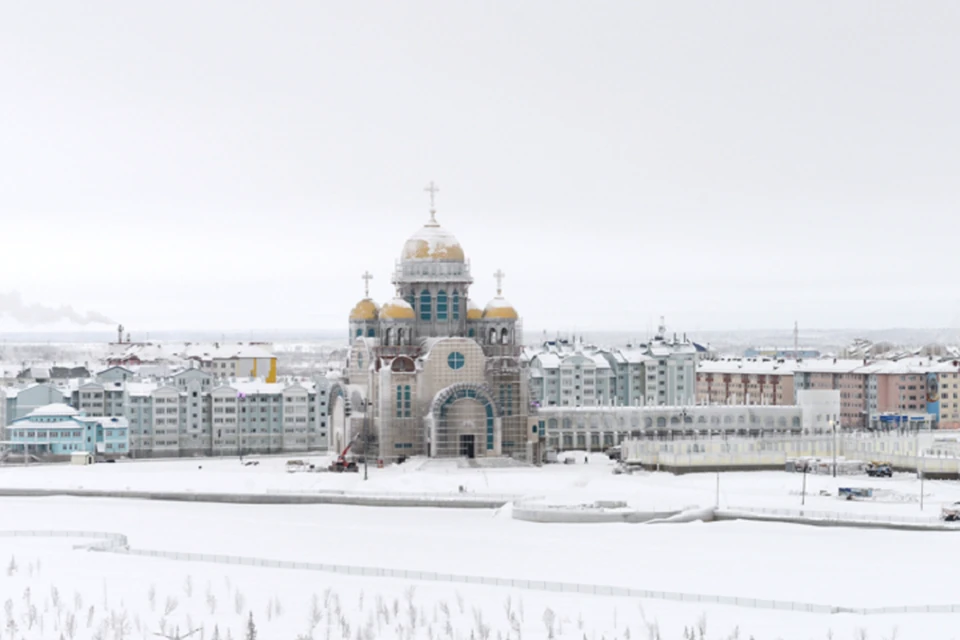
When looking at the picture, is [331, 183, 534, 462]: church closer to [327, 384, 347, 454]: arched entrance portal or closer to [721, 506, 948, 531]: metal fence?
[327, 384, 347, 454]: arched entrance portal

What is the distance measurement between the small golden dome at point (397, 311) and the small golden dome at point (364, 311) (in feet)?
10.3

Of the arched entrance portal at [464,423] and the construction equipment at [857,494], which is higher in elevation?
the arched entrance portal at [464,423]

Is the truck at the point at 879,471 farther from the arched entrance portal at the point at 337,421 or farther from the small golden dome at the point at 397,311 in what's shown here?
the arched entrance portal at the point at 337,421

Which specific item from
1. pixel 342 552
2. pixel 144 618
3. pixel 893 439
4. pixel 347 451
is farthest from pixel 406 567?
pixel 893 439

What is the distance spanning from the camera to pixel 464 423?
8669 cm

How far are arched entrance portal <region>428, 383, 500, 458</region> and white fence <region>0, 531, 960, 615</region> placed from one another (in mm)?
26437

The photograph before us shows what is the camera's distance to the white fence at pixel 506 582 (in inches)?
1866

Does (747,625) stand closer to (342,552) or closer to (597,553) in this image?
(597,553)

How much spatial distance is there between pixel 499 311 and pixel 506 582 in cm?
4167

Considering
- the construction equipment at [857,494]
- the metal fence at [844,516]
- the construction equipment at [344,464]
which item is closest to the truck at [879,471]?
the construction equipment at [857,494]

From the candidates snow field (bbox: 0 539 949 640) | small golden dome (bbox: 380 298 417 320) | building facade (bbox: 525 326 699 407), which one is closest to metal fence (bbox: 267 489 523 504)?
small golden dome (bbox: 380 298 417 320)

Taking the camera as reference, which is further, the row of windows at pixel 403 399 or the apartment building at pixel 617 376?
the apartment building at pixel 617 376

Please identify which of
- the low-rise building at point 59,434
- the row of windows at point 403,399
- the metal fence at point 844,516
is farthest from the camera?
the low-rise building at point 59,434

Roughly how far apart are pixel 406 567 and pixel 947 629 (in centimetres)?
1825
